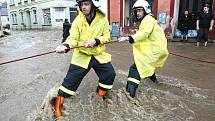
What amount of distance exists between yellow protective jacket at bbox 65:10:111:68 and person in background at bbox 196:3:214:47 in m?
8.18

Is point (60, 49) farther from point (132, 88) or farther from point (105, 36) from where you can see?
point (132, 88)

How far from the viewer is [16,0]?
42469mm

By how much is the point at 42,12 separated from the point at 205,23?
2555cm

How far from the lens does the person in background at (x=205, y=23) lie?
11.3 m

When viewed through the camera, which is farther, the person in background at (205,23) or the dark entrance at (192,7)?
the dark entrance at (192,7)

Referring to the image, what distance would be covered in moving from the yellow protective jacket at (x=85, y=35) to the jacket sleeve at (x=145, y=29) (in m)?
0.60

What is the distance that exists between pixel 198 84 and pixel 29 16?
1417 inches

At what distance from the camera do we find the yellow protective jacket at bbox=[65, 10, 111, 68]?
4.08 metres

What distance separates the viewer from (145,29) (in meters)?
4.61

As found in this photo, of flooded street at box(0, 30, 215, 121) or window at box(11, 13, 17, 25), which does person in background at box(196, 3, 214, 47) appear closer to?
flooded street at box(0, 30, 215, 121)

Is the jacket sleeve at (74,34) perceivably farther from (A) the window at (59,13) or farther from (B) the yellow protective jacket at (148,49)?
(A) the window at (59,13)

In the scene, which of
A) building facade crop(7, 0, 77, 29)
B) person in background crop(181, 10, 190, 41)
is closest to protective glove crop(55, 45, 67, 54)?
person in background crop(181, 10, 190, 41)

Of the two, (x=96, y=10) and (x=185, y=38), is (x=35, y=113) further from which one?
(x=185, y=38)

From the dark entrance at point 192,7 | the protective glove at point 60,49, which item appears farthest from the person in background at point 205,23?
the protective glove at point 60,49
